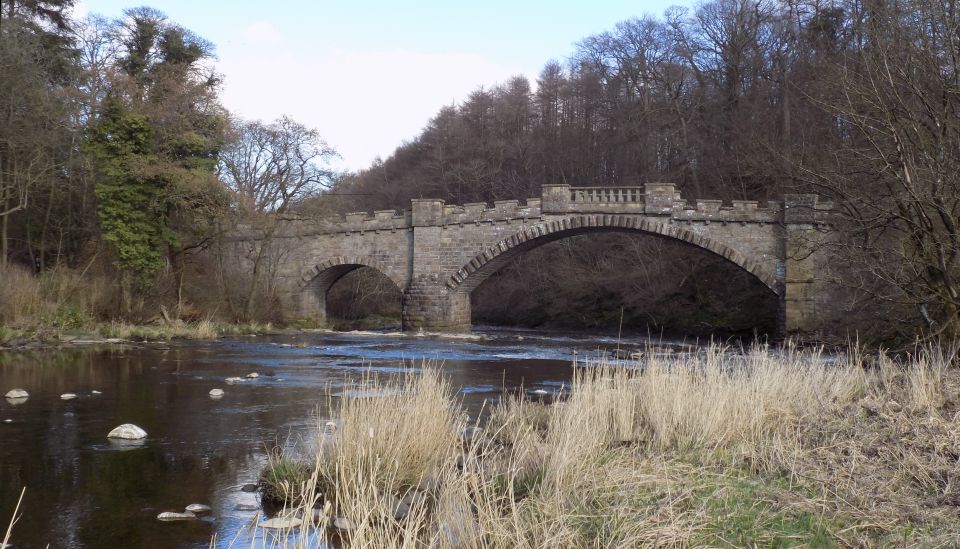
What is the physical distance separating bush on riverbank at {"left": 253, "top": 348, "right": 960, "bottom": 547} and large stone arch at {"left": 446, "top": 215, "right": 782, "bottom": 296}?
53.5ft

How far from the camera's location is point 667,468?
4750 millimetres

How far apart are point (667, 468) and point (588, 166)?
113 feet

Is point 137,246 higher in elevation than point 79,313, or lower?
higher

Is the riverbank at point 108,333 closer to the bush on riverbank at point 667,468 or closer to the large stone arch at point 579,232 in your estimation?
the large stone arch at point 579,232

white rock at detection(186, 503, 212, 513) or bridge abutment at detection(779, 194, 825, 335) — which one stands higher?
bridge abutment at detection(779, 194, 825, 335)

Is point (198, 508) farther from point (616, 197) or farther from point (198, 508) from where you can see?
point (616, 197)

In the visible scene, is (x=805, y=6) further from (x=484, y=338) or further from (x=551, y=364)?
(x=551, y=364)

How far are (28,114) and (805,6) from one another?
26.4m

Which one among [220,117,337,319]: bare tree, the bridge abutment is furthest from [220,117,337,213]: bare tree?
the bridge abutment

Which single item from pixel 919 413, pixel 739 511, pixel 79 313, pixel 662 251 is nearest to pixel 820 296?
pixel 662 251

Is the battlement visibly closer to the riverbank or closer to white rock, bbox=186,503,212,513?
the riverbank

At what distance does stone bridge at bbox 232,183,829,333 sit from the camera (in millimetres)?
23016

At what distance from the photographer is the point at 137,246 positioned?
68.9ft

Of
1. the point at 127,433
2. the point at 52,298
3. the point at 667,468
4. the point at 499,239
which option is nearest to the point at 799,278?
the point at 499,239
